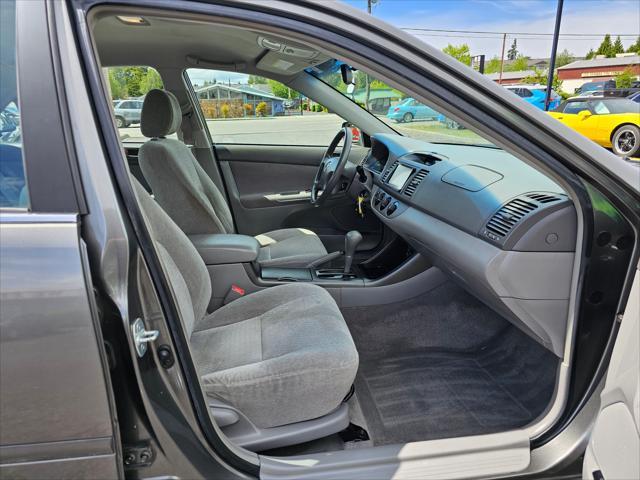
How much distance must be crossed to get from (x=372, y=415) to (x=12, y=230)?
1.34 meters

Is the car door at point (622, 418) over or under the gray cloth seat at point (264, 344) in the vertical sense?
over

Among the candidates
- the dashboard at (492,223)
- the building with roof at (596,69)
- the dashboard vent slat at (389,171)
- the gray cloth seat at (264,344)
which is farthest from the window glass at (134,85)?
the building with roof at (596,69)

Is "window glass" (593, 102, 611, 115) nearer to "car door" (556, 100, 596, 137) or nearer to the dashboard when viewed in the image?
"car door" (556, 100, 596, 137)

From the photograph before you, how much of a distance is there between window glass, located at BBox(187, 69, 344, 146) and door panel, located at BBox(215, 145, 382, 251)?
0.31 feet

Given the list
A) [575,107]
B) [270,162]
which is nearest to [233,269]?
[270,162]

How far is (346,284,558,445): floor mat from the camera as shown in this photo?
66.3 inches

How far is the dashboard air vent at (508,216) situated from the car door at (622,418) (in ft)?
1.23

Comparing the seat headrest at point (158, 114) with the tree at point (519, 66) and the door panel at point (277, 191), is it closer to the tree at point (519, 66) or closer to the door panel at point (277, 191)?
the door panel at point (277, 191)

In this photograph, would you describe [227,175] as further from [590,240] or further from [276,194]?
[590,240]

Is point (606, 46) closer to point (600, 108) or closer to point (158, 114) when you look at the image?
point (600, 108)

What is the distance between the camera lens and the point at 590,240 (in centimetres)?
121

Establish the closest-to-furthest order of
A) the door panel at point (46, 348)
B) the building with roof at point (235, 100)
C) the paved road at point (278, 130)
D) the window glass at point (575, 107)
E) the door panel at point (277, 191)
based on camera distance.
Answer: the door panel at point (46, 348) → the building with roof at point (235, 100) → the paved road at point (278, 130) → the door panel at point (277, 191) → the window glass at point (575, 107)

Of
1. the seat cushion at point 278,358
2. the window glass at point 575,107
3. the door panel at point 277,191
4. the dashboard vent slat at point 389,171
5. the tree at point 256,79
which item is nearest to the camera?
the seat cushion at point 278,358

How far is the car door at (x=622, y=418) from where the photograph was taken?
0.92 metres
